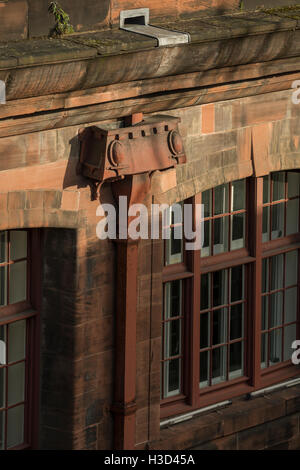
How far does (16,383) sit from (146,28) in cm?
358

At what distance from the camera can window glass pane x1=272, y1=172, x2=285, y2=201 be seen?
55.4 feet

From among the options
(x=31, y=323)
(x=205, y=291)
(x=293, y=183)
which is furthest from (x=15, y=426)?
(x=293, y=183)

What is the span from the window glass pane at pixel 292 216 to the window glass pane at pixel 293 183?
86 mm

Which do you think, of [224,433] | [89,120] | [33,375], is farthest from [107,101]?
[224,433]

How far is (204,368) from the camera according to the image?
16672 mm

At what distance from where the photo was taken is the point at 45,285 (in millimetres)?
14781

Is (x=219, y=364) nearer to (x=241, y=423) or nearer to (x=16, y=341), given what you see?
(x=241, y=423)

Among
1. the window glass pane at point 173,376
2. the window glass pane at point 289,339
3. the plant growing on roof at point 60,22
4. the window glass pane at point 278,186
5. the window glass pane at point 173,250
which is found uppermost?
the plant growing on roof at point 60,22

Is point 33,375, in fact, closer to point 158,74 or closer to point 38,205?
point 38,205

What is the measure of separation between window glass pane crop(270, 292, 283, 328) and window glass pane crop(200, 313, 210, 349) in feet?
3.44

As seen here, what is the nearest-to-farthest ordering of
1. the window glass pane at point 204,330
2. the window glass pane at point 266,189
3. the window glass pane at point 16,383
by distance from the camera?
the window glass pane at point 16,383 → the window glass pane at point 204,330 → the window glass pane at point 266,189

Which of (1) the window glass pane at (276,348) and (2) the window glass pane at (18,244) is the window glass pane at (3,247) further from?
(1) the window glass pane at (276,348)

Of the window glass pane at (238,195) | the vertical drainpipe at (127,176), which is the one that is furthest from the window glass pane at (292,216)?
the vertical drainpipe at (127,176)

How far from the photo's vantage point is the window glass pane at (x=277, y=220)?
55.8 ft
